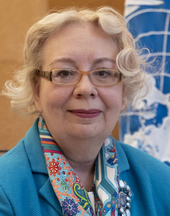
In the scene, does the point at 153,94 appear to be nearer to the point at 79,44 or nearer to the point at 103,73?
the point at 103,73

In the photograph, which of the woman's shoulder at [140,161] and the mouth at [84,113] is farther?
the woman's shoulder at [140,161]

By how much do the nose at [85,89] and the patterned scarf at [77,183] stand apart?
1.17ft

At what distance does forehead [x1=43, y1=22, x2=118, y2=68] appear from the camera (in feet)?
4.99

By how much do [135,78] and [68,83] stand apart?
502 mm

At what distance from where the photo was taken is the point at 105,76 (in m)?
1.58

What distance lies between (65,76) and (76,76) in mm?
61

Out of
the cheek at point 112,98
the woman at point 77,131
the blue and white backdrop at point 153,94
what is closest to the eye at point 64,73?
the woman at point 77,131

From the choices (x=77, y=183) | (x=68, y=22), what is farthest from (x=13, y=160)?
(x=68, y=22)

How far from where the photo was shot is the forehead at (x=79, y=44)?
1521 mm

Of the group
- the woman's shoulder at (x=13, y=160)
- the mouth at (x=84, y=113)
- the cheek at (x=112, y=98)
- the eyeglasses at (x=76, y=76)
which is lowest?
the woman's shoulder at (x=13, y=160)

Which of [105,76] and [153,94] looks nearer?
[105,76]

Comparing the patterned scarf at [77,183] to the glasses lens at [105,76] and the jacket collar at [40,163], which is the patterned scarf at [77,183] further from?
the glasses lens at [105,76]

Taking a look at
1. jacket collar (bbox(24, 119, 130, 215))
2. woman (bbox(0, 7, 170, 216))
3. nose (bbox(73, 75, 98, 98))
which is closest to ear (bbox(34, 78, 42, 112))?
woman (bbox(0, 7, 170, 216))

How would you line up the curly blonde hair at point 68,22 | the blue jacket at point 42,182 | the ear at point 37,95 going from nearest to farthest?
the blue jacket at point 42,182
the curly blonde hair at point 68,22
the ear at point 37,95
